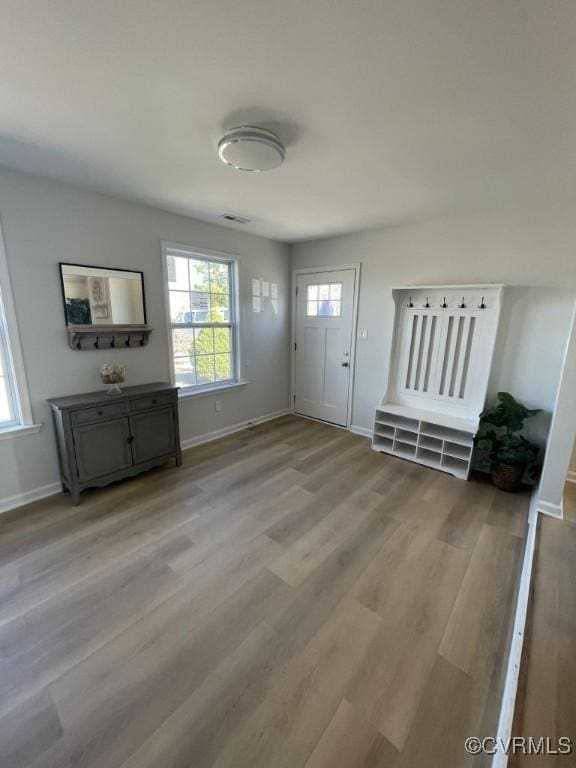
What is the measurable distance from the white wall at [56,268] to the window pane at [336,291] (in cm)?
130

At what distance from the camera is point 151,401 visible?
9.11ft

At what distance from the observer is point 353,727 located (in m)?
1.15

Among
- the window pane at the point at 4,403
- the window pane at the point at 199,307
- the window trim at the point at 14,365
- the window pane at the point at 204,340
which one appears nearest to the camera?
the window trim at the point at 14,365

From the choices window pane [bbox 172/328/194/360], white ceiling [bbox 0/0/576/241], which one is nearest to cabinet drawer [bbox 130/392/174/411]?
window pane [bbox 172/328/194/360]

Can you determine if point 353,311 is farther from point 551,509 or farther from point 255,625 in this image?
point 255,625

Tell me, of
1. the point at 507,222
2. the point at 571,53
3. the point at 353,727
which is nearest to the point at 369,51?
the point at 571,53

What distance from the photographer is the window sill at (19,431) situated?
230cm

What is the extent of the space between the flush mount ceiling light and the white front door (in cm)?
216

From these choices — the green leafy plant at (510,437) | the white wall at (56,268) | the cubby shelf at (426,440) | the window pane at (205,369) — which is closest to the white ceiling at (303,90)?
the white wall at (56,268)

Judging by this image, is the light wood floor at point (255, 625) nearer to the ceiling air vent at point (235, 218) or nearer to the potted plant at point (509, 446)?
the potted plant at point (509, 446)

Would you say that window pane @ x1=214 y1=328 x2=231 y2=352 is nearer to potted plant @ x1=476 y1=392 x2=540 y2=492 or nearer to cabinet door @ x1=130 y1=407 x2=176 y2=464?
cabinet door @ x1=130 y1=407 x2=176 y2=464

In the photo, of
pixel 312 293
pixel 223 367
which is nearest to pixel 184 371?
pixel 223 367

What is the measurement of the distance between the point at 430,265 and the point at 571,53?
7.01 ft

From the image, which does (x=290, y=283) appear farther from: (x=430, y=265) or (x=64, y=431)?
(x=64, y=431)
